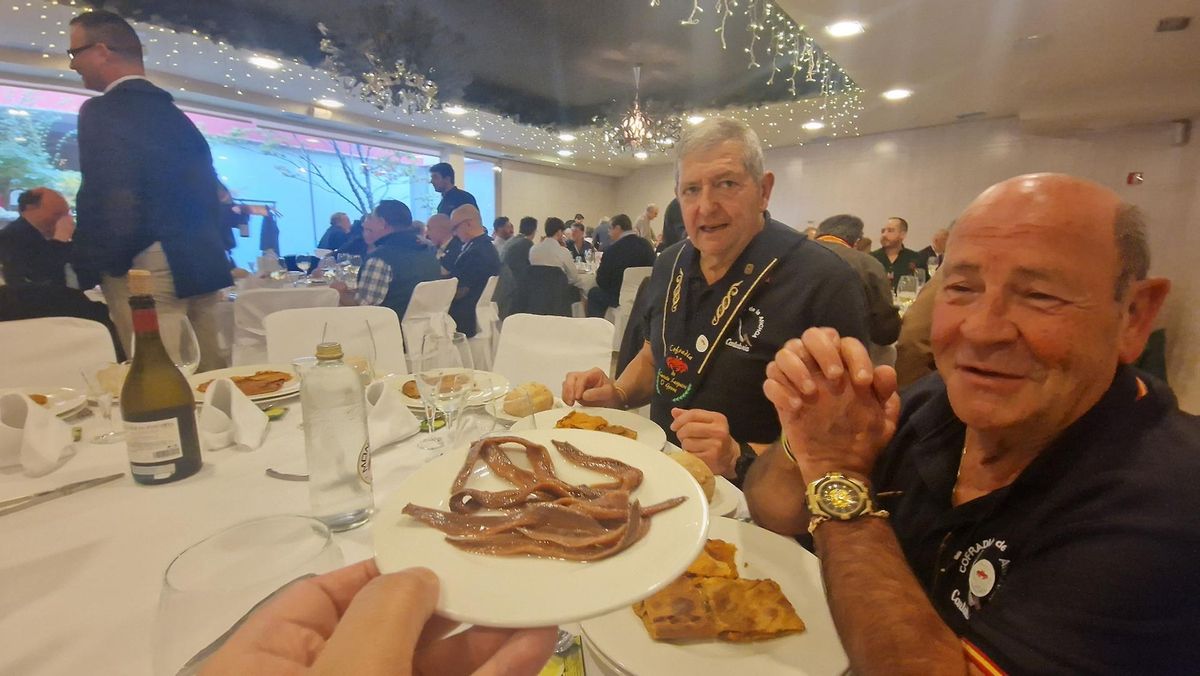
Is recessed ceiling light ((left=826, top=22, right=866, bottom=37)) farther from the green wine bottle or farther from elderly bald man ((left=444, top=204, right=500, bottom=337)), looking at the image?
the green wine bottle

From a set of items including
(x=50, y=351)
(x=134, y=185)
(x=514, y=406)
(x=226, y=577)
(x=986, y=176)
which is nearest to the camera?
(x=226, y=577)

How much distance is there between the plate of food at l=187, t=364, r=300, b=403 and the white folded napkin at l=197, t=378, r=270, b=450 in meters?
0.15

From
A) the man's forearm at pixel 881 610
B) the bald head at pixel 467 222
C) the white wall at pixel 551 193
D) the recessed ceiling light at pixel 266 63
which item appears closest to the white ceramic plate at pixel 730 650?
the man's forearm at pixel 881 610

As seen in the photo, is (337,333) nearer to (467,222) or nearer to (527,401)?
(527,401)

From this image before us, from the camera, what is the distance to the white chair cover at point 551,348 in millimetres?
2232

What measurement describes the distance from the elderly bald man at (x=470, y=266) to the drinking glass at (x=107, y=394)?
316 cm

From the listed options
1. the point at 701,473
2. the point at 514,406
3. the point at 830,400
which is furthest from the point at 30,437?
the point at 830,400

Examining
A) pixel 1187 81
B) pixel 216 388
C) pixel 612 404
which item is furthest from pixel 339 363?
pixel 1187 81

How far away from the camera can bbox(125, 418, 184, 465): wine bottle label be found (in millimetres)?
1088

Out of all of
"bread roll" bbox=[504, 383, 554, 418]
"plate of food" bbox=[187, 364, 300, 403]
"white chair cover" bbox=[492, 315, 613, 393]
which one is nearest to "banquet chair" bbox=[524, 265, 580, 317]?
"white chair cover" bbox=[492, 315, 613, 393]

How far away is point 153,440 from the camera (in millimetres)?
1103

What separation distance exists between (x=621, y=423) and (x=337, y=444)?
680 mm

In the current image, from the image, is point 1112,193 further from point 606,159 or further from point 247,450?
point 606,159

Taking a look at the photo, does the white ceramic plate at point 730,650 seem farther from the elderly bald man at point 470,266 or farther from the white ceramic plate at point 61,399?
the elderly bald man at point 470,266
